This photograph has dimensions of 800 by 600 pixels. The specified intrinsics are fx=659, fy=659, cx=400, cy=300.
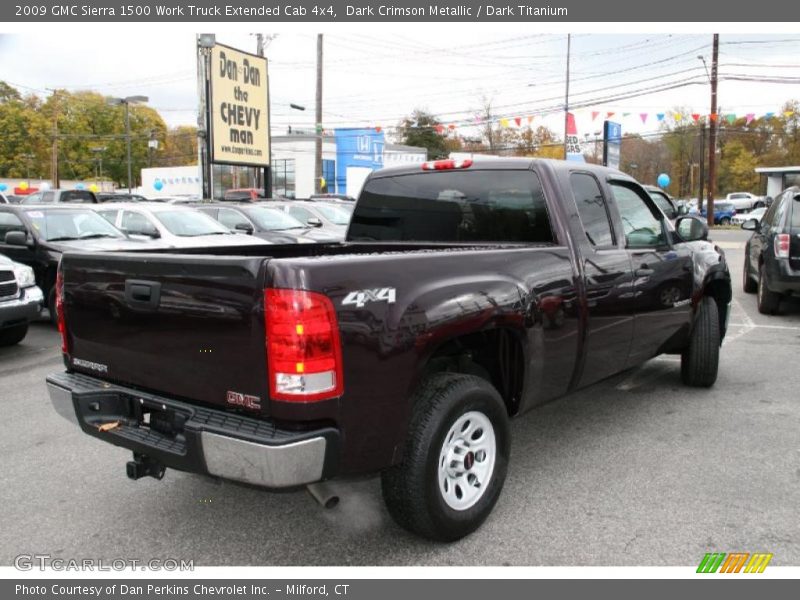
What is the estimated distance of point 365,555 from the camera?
3.06 metres

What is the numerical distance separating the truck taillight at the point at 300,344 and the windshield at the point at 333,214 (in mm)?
13537

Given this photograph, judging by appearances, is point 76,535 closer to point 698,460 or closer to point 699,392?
point 698,460

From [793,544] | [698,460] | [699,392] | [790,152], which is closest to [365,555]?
[793,544]

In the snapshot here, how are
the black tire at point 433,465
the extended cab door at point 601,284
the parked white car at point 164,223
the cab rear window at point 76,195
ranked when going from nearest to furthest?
1. the black tire at point 433,465
2. the extended cab door at point 601,284
3. the parked white car at point 164,223
4. the cab rear window at point 76,195

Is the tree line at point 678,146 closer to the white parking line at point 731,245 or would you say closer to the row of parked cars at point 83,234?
the white parking line at point 731,245

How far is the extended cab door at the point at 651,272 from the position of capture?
4.56 m

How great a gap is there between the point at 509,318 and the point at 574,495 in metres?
1.14

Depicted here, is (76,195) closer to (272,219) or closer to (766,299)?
(272,219)

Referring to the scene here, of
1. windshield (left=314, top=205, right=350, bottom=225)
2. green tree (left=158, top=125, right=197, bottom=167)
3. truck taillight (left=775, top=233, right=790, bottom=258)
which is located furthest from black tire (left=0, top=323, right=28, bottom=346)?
green tree (left=158, top=125, right=197, bottom=167)

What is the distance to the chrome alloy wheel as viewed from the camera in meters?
3.08

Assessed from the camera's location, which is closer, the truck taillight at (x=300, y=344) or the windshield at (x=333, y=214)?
the truck taillight at (x=300, y=344)

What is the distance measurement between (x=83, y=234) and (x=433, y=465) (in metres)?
8.02

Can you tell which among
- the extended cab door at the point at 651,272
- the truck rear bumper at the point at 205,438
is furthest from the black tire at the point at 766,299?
the truck rear bumper at the point at 205,438

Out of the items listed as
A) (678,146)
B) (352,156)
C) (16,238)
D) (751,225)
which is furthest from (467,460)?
(678,146)
